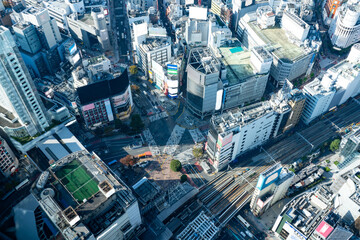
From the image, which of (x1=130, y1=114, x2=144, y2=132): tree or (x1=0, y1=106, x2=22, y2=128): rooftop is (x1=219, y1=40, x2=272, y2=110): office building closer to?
(x1=130, y1=114, x2=144, y2=132): tree

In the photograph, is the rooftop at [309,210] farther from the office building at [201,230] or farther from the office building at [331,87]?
the office building at [331,87]

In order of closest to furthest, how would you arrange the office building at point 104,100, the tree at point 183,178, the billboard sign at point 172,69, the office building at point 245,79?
1. the tree at point 183,178
2. the office building at point 104,100
3. the office building at point 245,79
4. the billboard sign at point 172,69

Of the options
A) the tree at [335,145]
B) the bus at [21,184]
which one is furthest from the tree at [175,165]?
the tree at [335,145]

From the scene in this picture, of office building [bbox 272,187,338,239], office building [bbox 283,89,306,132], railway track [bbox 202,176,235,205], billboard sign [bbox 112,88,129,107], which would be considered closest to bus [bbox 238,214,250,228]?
office building [bbox 272,187,338,239]

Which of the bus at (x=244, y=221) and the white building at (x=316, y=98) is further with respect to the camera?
the white building at (x=316, y=98)

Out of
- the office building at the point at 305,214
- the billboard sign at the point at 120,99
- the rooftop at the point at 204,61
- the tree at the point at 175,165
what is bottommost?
the tree at the point at 175,165

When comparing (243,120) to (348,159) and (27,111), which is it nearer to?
(348,159)
